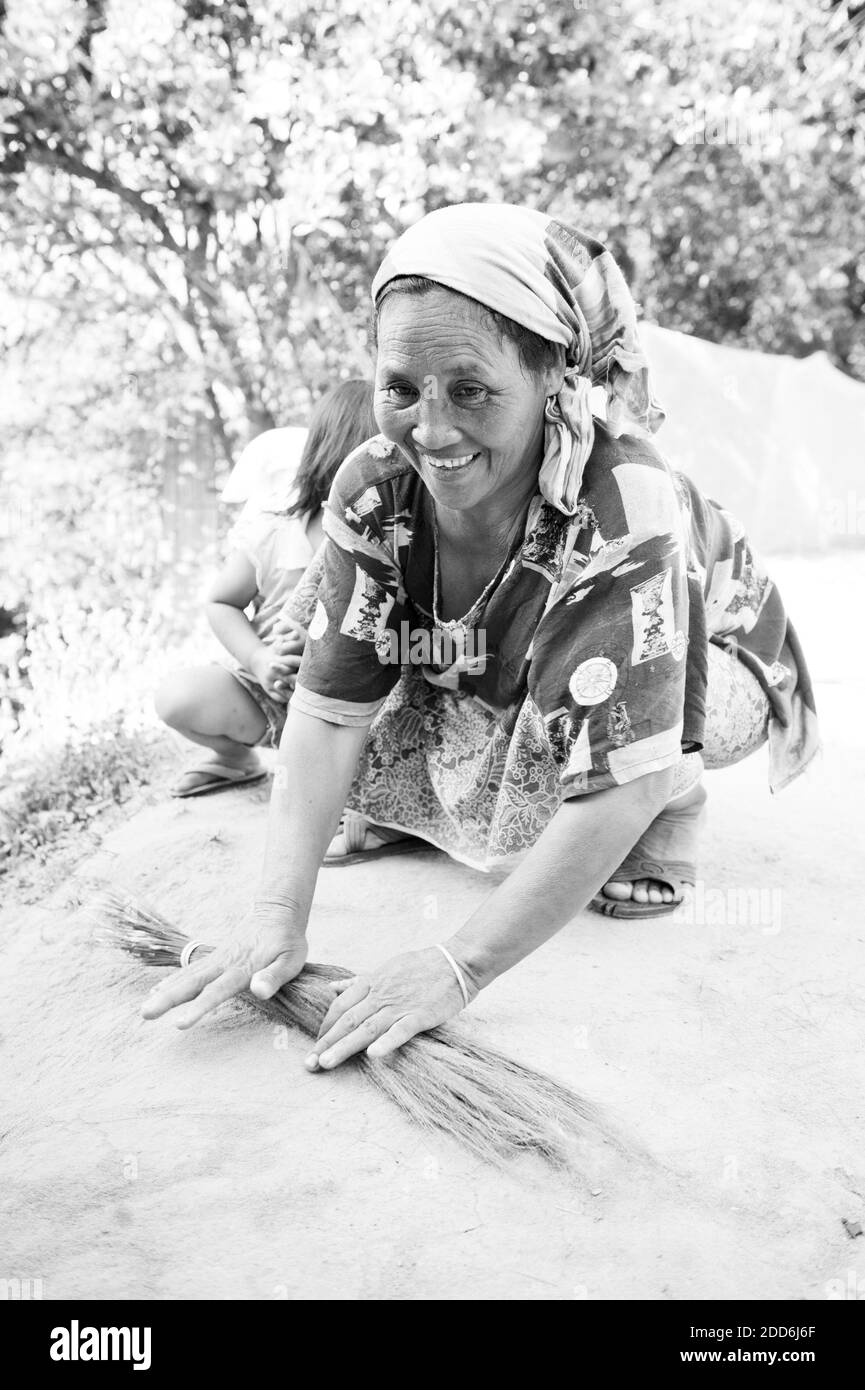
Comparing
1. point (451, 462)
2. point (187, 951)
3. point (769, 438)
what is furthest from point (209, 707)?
point (769, 438)

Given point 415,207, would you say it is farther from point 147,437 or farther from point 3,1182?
point 3,1182

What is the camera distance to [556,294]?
206cm

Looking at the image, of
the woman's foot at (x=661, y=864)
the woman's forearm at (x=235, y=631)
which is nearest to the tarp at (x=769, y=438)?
the woman's forearm at (x=235, y=631)

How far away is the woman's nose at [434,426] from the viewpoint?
2.04 metres

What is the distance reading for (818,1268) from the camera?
5.75 feet

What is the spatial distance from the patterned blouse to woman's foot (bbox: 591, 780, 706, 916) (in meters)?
0.28

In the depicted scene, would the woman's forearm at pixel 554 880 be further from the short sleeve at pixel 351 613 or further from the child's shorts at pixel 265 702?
the child's shorts at pixel 265 702

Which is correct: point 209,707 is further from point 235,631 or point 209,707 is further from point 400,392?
point 400,392

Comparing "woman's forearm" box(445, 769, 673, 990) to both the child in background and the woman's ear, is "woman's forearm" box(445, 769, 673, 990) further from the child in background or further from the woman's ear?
the child in background

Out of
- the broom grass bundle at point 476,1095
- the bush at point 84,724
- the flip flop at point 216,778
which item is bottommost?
the bush at point 84,724

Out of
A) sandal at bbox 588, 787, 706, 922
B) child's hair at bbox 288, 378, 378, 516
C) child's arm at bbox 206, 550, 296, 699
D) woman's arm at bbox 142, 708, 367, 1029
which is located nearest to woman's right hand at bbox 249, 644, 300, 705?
child's arm at bbox 206, 550, 296, 699

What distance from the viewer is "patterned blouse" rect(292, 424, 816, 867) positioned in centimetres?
216

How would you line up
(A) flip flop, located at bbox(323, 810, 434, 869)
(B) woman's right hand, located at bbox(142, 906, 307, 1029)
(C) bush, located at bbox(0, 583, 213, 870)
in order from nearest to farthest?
(B) woman's right hand, located at bbox(142, 906, 307, 1029)
(A) flip flop, located at bbox(323, 810, 434, 869)
(C) bush, located at bbox(0, 583, 213, 870)

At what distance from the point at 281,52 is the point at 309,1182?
6.29 metres
